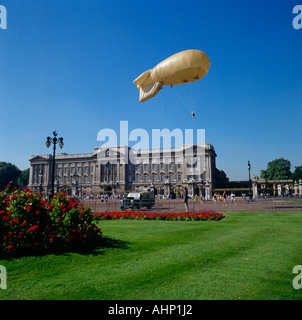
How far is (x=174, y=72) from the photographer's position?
614 inches

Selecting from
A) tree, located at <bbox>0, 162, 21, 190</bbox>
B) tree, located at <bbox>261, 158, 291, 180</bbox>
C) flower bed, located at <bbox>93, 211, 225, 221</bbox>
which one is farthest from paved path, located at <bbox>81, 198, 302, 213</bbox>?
tree, located at <bbox>0, 162, 21, 190</bbox>

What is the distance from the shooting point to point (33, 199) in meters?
7.64

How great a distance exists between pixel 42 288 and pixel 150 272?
2.34 meters

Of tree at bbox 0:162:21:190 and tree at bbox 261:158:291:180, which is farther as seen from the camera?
tree at bbox 0:162:21:190

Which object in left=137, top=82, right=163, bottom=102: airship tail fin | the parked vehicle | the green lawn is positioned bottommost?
the green lawn

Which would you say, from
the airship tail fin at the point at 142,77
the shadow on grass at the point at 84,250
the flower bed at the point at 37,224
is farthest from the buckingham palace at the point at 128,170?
the flower bed at the point at 37,224

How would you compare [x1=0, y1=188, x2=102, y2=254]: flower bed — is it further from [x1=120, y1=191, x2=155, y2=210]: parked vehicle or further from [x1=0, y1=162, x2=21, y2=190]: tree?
[x1=0, y1=162, x2=21, y2=190]: tree

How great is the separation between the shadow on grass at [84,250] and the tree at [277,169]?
113 m

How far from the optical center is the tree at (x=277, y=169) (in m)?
109

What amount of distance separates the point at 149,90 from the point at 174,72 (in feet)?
7.46

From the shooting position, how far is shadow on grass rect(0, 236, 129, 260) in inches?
275

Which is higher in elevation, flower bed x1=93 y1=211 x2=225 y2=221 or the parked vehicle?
the parked vehicle
